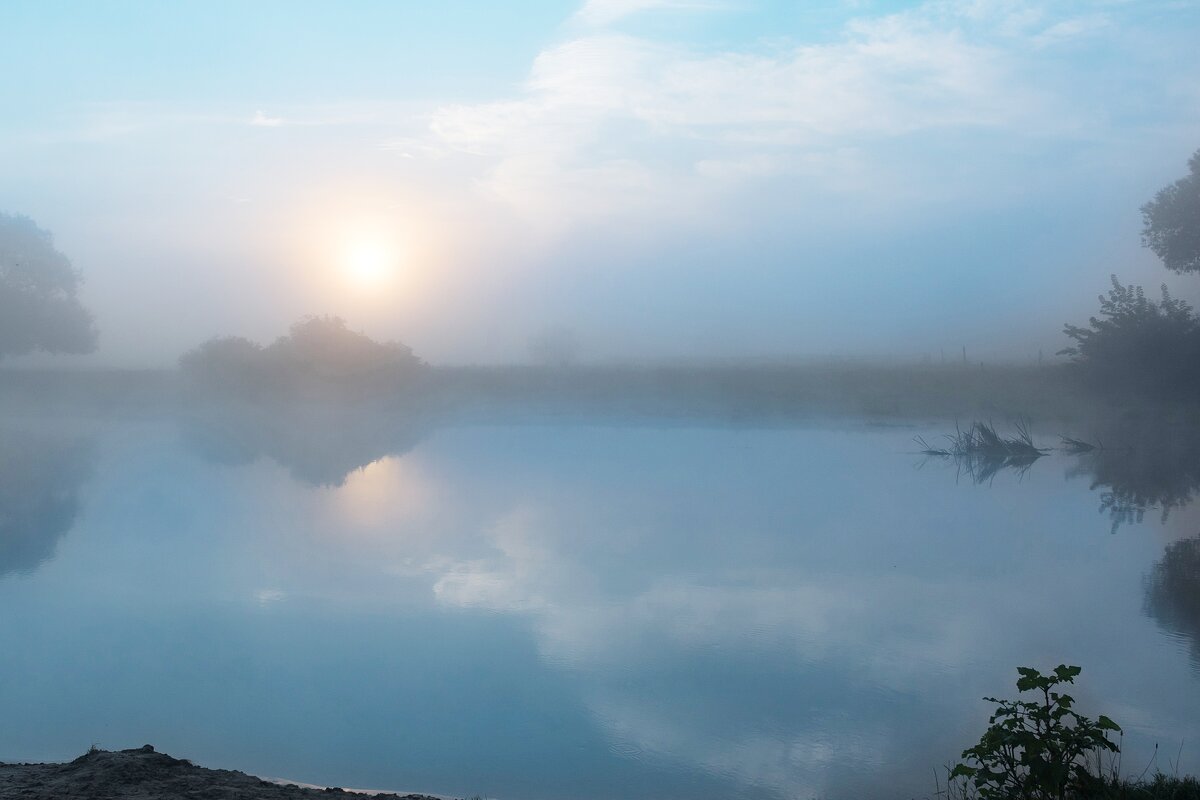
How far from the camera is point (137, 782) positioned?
3.46 m

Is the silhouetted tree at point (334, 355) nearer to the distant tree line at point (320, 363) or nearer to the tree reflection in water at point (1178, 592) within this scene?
the distant tree line at point (320, 363)

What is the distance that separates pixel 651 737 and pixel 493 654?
168 centimetres

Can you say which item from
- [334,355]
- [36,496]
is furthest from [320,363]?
[36,496]

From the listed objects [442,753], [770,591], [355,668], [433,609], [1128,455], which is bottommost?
[442,753]

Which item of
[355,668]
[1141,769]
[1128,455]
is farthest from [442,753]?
[1128,455]

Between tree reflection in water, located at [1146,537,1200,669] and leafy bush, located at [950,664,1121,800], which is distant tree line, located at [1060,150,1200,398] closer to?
tree reflection in water, located at [1146,537,1200,669]

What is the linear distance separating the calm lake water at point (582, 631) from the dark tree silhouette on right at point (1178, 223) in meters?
18.0

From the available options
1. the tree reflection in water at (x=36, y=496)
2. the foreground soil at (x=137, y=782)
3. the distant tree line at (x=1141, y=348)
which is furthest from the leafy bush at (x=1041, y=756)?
the distant tree line at (x=1141, y=348)

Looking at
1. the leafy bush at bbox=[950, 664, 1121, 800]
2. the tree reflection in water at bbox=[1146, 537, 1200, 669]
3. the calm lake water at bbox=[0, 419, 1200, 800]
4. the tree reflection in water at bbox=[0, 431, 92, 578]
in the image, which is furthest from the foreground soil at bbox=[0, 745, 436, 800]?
the tree reflection in water at bbox=[0, 431, 92, 578]

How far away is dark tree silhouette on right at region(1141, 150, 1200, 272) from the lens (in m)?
27.0

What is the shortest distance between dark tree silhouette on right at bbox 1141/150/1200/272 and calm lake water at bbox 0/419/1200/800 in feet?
58.9

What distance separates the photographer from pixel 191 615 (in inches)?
277

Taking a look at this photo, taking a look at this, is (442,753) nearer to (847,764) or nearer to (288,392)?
(847,764)

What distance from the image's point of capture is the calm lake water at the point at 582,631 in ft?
14.3
